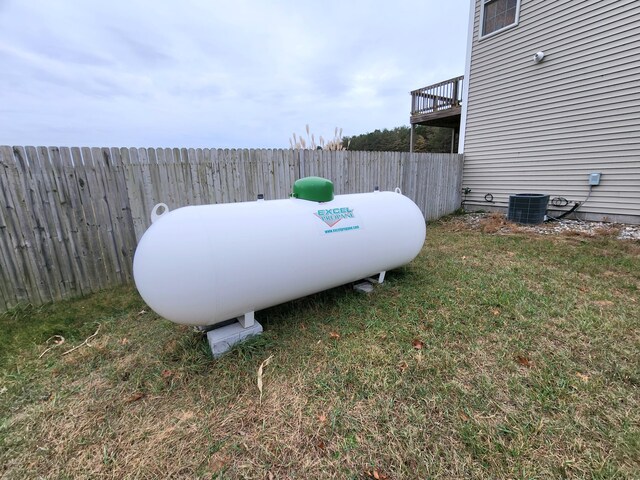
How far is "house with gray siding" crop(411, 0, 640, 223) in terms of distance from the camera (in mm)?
5574

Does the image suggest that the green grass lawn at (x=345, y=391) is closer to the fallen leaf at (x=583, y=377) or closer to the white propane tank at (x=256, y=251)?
the fallen leaf at (x=583, y=377)

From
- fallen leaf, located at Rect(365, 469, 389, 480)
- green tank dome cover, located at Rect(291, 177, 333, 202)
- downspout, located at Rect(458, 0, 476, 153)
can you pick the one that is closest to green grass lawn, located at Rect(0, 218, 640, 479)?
fallen leaf, located at Rect(365, 469, 389, 480)

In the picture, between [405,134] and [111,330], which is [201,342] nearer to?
[111,330]

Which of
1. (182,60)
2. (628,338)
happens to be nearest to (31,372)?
(628,338)

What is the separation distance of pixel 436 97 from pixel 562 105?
4.54 meters

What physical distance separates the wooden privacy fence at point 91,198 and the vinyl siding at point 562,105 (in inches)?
243

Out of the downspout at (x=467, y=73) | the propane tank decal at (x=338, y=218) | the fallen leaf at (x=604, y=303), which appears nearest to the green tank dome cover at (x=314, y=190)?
the propane tank decal at (x=338, y=218)

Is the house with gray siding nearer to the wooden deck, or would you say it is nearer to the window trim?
the window trim

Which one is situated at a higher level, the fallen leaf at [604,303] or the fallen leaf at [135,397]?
the fallen leaf at [604,303]

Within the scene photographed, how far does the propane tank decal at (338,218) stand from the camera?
2.57 metres

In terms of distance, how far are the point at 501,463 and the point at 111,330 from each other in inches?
125

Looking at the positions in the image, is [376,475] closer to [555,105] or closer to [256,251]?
[256,251]

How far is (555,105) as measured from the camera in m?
6.41

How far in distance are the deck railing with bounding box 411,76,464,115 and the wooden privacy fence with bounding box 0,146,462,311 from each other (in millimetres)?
7774
